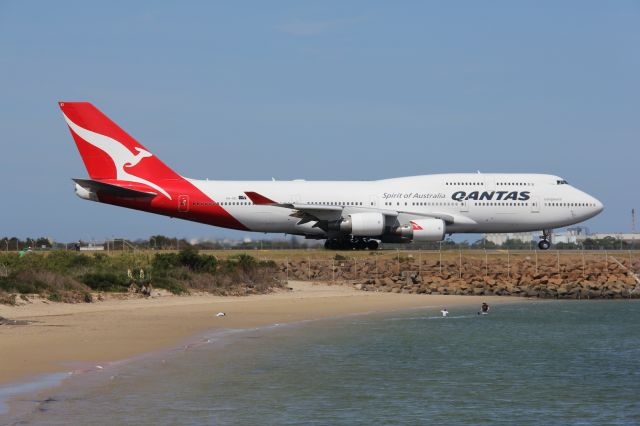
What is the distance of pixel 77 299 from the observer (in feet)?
107

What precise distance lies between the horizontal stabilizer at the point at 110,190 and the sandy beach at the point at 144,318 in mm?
10951

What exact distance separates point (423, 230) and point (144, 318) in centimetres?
2298

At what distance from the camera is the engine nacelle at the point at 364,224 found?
164 feet

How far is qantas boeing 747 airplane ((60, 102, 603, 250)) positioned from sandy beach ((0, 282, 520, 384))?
6.62 metres

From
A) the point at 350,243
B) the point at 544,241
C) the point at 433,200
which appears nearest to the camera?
the point at 433,200

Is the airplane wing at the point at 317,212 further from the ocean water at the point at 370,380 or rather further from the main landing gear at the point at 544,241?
the ocean water at the point at 370,380

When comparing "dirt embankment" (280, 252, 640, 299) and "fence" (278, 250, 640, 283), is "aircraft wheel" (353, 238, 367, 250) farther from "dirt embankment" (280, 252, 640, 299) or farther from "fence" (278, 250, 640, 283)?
"dirt embankment" (280, 252, 640, 299)

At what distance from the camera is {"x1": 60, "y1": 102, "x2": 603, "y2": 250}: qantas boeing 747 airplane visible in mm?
51094

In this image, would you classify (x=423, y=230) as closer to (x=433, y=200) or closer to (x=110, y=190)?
(x=433, y=200)

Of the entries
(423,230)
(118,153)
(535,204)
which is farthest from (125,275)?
(535,204)

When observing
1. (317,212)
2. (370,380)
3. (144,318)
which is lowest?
(370,380)

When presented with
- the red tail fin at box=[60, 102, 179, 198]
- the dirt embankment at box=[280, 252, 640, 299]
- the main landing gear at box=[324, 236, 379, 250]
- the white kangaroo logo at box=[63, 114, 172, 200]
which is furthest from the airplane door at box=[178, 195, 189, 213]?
the main landing gear at box=[324, 236, 379, 250]

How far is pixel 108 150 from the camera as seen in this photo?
5334 centimetres

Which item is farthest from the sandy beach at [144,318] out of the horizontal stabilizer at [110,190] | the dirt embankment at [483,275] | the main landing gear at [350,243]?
the horizontal stabilizer at [110,190]
